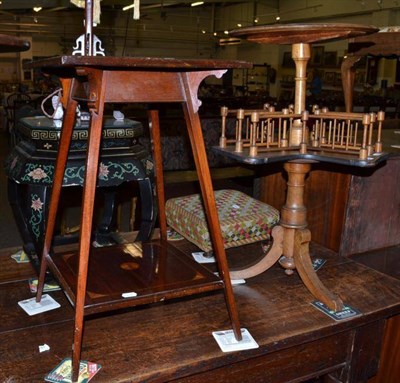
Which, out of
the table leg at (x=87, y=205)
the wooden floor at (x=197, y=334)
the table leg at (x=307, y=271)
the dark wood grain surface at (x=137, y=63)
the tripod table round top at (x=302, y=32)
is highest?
the tripod table round top at (x=302, y=32)

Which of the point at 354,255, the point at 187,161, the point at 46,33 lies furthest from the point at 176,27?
the point at 354,255

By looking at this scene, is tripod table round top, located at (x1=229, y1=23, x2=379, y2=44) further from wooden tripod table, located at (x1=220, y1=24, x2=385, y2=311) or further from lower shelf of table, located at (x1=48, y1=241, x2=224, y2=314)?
lower shelf of table, located at (x1=48, y1=241, x2=224, y2=314)

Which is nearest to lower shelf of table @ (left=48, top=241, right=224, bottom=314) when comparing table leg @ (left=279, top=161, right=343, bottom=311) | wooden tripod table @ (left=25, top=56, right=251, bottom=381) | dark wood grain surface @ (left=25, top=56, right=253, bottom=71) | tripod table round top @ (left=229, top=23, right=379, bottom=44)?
wooden tripod table @ (left=25, top=56, right=251, bottom=381)

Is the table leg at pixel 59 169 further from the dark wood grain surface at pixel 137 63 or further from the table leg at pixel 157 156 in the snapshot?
the table leg at pixel 157 156

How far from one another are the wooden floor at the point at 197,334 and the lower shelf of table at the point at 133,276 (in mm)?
144

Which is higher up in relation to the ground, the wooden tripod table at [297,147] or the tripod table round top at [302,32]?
the tripod table round top at [302,32]

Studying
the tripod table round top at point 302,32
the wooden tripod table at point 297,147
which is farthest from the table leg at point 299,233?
the tripod table round top at point 302,32

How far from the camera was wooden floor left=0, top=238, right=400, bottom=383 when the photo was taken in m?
1.25

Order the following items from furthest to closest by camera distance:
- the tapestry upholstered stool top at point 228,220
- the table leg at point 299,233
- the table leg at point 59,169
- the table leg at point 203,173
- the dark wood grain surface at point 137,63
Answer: the tapestry upholstered stool top at point 228,220, the table leg at point 299,233, the table leg at point 59,169, the table leg at point 203,173, the dark wood grain surface at point 137,63

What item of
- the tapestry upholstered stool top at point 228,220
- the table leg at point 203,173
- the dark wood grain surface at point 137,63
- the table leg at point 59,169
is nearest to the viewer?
the dark wood grain surface at point 137,63

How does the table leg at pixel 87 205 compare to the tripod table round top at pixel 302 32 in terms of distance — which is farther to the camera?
the tripod table round top at pixel 302 32

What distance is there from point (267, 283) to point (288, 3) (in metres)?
13.2

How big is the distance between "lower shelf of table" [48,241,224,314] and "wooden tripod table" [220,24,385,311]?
33cm

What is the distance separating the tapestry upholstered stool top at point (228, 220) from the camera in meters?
1.89
